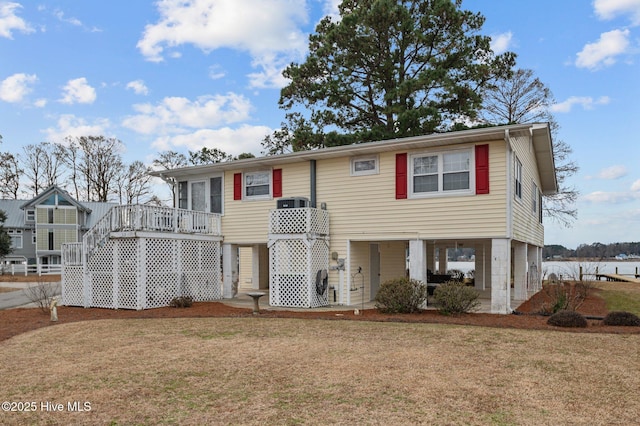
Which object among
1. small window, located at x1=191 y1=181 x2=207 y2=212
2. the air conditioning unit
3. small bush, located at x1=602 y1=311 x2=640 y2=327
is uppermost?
small window, located at x1=191 y1=181 x2=207 y2=212

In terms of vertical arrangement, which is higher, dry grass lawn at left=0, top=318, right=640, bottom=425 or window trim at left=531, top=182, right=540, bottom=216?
window trim at left=531, top=182, right=540, bottom=216

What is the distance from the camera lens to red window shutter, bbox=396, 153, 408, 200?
44.2 feet

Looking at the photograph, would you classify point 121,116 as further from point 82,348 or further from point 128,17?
point 82,348

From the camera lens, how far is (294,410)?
16.9 feet

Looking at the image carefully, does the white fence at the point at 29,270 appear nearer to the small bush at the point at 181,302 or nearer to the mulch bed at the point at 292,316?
the mulch bed at the point at 292,316

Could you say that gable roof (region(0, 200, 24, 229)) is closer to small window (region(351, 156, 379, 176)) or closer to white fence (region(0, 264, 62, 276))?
white fence (region(0, 264, 62, 276))

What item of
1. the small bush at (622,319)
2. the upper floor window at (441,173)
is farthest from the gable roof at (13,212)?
the small bush at (622,319)

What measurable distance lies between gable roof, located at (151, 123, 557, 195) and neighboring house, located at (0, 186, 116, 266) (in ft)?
87.6

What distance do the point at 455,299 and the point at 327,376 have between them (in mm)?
6158

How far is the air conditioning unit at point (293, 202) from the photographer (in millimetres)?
13992

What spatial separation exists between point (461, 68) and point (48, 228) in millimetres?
34161

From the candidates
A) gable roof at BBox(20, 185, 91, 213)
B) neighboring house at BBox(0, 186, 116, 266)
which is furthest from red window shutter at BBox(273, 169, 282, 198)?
gable roof at BBox(20, 185, 91, 213)

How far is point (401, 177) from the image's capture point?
1352cm

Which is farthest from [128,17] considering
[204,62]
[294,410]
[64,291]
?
[294,410]
